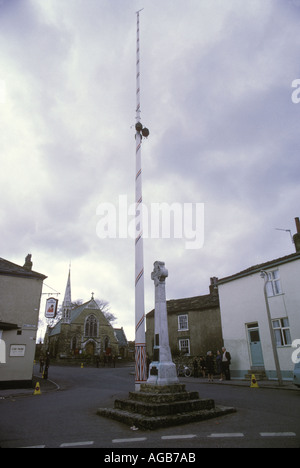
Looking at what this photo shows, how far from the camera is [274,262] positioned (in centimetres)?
1881

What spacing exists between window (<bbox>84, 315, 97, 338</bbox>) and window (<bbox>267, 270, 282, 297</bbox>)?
41010 millimetres

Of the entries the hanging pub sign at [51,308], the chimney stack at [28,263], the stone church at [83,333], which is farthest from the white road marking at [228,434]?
the stone church at [83,333]

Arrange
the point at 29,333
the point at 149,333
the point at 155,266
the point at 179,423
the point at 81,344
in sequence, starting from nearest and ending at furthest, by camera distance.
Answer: the point at 179,423 → the point at 155,266 → the point at 29,333 → the point at 149,333 → the point at 81,344

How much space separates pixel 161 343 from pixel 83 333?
4752cm

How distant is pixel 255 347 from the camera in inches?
763

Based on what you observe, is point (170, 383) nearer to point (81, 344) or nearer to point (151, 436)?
point (151, 436)

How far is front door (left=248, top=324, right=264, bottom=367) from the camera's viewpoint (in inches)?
748

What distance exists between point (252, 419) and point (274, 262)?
13537 mm

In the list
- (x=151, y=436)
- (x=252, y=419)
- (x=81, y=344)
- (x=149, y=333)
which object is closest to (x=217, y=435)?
(x=151, y=436)

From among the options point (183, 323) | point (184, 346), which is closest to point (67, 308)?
point (183, 323)

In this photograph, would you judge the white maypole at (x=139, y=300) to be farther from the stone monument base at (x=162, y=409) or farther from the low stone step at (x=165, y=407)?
the low stone step at (x=165, y=407)

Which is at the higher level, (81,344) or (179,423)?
(81,344)

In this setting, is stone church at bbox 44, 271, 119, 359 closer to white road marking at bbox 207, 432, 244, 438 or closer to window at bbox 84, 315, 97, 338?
window at bbox 84, 315, 97, 338

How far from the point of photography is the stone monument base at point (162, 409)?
6.37 metres
